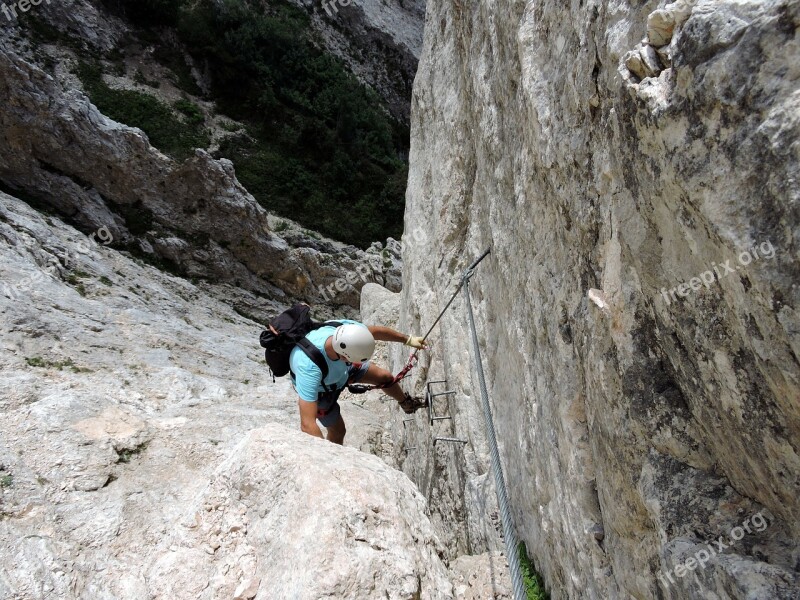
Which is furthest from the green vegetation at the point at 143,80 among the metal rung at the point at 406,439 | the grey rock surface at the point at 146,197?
the metal rung at the point at 406,439

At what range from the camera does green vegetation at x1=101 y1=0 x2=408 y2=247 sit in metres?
29.7

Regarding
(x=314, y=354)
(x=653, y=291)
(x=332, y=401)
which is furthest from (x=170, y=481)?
(x=653, y=291)

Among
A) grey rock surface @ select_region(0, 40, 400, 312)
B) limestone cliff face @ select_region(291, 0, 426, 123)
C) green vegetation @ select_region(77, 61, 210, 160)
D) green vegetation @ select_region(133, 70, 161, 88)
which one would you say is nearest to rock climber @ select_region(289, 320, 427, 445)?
grey rock surface @ select_region(0, 40, 400, 312)

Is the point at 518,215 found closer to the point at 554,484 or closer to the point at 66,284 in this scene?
the point at 554,484

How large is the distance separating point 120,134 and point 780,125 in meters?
20.4

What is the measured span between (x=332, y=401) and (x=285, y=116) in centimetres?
3097

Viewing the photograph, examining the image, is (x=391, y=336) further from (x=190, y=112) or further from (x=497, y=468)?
(x=190, y=112)

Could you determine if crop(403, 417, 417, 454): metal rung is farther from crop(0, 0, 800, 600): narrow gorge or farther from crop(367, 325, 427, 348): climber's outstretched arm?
crop(367, 325, 427, 348): climber's outstretched arm

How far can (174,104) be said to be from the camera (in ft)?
101

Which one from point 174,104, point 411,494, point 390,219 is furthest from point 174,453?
point 174,104

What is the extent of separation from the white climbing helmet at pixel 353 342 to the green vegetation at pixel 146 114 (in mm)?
25409

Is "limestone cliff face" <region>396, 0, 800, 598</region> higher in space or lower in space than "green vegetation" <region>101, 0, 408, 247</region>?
lower

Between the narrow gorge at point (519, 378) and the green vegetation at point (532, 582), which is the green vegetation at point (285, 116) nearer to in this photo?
the narrow gorge at point (519, 378)

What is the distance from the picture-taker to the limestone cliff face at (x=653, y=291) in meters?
1.55
